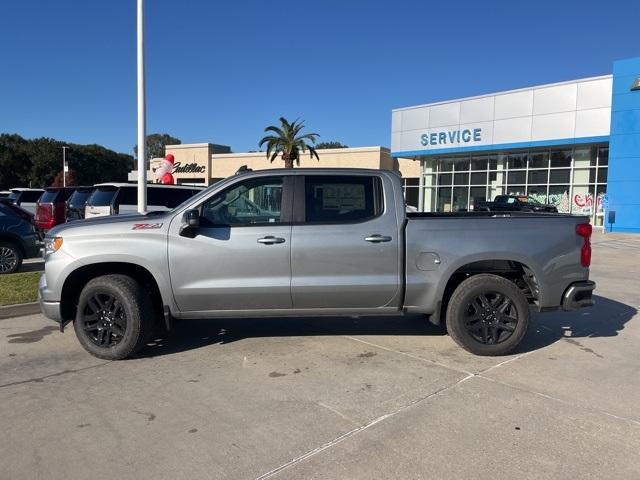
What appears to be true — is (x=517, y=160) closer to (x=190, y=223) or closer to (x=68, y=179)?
(x=190, y=223)

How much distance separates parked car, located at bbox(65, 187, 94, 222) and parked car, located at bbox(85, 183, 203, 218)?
0.53m

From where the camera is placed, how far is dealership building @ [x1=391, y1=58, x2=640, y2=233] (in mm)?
25172

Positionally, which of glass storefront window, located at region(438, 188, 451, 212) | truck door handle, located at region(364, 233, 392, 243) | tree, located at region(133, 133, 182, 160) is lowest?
truck door handle, located at region(364, 233, 392, 243)

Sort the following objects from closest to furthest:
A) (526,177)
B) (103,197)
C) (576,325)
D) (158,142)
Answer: (576,325), (103,197), (526,177), (158,142)

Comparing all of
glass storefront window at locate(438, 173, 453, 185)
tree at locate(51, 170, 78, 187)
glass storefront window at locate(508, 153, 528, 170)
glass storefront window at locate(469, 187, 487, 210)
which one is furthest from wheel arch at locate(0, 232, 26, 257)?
tree at locate(51, 170, 78, 187)

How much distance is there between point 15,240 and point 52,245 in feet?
22.1

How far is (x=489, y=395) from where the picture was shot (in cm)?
441

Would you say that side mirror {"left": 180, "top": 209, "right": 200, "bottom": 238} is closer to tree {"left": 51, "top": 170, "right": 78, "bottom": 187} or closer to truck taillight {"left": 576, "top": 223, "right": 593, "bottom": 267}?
truck taillight {"left": 576, "top": 223, "right": 593, "bottom": 267}

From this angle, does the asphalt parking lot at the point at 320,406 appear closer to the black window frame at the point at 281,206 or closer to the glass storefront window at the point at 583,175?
the black window frame at the point at 281,206

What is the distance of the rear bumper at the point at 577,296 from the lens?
5457 millimetres

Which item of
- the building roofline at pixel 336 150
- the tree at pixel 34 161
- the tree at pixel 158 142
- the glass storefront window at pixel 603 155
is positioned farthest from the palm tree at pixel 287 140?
the tree at pixel 158 142

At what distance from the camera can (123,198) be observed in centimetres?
1334

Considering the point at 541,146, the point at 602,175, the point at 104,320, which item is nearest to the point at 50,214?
the point at 104,320

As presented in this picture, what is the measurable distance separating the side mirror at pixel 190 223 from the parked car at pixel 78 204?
9.62m
